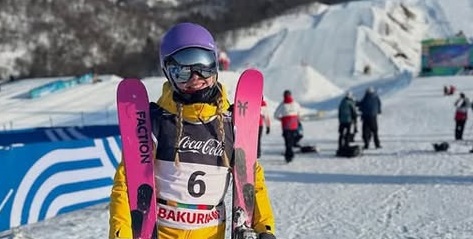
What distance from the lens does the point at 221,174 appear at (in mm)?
3102

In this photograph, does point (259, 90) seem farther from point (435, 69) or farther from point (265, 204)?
point (435, 69)

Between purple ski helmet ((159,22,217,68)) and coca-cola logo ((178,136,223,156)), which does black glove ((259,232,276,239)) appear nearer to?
coca-cola logo ((178,136,223,156))

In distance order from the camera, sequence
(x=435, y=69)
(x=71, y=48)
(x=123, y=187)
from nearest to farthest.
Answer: (x=123, y=187)
(x=435, y=69)
(x=71, y=48)

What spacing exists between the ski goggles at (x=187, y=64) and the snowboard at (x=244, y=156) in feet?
0.99

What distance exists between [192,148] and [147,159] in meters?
0.22

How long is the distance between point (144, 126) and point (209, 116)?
31 cm

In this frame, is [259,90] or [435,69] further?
[435,69]

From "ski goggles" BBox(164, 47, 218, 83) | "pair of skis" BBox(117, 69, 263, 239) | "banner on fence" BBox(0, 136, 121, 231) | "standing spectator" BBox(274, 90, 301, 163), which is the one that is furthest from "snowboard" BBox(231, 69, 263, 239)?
"standing spectator" BBox(274, 90, 301, 163)

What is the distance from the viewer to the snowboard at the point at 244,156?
3027 millimetres

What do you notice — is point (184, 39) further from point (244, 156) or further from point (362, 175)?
point (362, 175)

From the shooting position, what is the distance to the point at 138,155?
2980mm

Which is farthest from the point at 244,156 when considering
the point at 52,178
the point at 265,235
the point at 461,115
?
the point at 461,115

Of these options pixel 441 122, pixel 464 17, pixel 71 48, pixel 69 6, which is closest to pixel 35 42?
pixel 71 48

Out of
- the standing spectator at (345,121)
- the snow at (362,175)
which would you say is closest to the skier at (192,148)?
the snow at (362,175)
